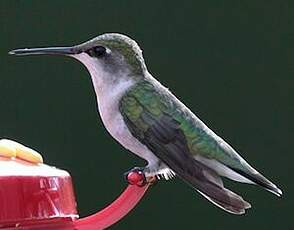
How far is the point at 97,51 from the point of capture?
2688 mm

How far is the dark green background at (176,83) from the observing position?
16.6 feet

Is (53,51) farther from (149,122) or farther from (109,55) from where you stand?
(149,122)

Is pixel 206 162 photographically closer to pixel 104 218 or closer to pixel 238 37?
pixel 104 218

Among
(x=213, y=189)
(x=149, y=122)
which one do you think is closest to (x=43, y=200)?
(x=213, y=189)

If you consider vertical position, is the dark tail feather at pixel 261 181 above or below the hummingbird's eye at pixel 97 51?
below

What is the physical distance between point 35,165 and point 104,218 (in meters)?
0.21

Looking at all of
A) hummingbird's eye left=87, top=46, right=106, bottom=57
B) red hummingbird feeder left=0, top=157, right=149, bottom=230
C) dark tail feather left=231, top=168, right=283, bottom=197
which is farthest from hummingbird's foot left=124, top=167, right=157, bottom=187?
hummingbird's eye left=87, top=46, right=106, bottom=57

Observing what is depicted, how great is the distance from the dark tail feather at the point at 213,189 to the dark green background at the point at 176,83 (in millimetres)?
2529

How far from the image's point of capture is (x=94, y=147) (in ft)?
16.8

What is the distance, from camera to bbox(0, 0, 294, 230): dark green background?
200 inches

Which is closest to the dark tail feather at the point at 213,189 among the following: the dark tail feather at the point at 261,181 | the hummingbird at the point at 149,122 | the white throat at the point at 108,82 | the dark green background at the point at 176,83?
the hummingbird at the point at 149,122

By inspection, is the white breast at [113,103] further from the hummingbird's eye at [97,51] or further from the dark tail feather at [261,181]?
the dark tail feather at [261,181]

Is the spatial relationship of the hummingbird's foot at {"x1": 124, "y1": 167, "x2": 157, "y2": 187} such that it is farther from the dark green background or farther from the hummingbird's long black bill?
the dark green background

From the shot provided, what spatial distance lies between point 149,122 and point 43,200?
63 centimetres
